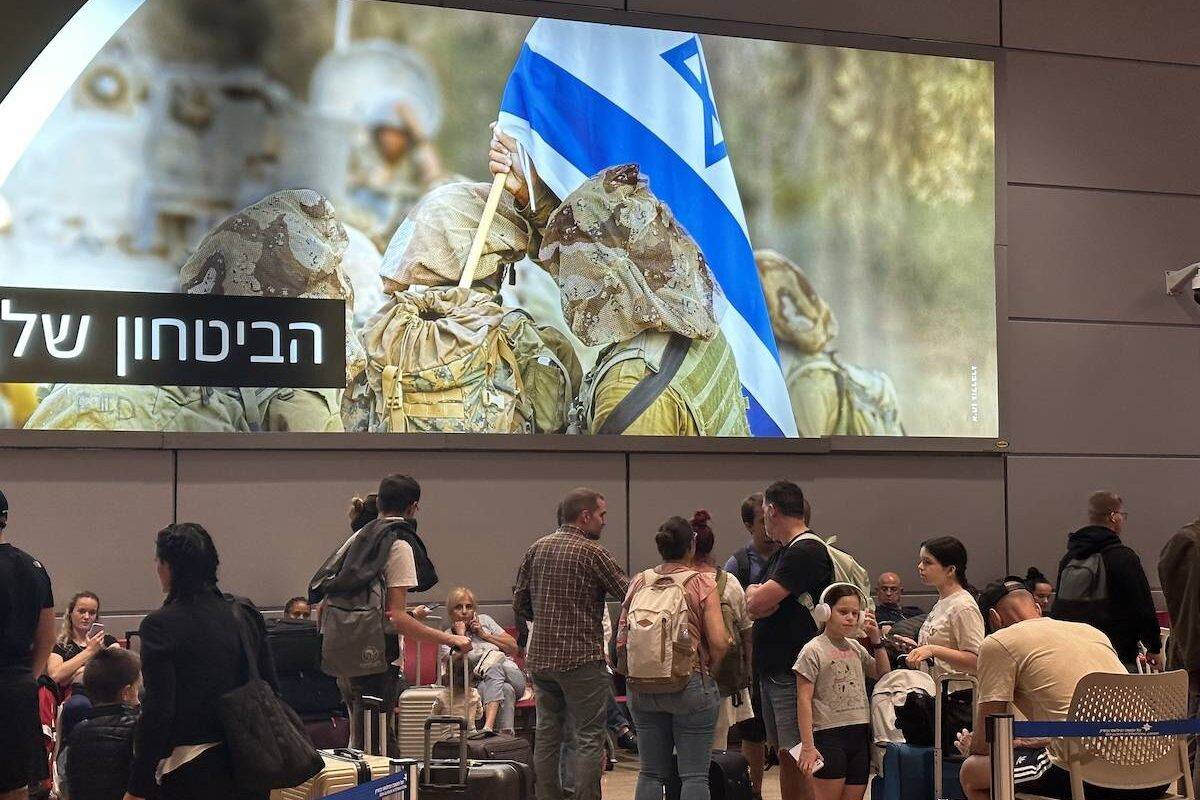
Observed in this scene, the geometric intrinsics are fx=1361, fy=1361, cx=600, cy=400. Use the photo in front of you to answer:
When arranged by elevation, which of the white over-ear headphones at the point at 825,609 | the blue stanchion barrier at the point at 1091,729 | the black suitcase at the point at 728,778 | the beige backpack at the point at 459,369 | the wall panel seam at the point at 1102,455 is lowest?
the black suitcase at the point at 728,778

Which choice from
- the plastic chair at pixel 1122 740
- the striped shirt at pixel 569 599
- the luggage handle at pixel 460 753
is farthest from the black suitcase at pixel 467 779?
the plastic chair at pixel 1122 740

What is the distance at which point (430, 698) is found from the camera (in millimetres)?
6496

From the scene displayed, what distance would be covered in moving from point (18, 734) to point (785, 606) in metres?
2.87

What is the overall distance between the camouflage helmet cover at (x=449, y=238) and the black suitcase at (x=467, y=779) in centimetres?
386

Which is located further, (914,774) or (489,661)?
→ (489,661)

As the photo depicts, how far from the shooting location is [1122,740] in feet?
14.3

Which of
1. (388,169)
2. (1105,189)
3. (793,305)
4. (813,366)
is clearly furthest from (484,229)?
(1105,189)

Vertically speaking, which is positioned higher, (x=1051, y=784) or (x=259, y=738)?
(x=259, y=738)

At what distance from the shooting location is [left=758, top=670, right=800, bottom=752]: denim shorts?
538 cm

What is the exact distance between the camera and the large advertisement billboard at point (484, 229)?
25.8 ft

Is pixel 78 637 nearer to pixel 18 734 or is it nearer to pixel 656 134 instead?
pixel 18 734

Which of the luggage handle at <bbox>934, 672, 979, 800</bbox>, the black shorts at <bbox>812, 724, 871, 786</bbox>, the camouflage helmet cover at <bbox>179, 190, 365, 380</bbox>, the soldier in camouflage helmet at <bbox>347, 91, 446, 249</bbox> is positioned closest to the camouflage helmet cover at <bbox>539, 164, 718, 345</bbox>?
the soldier in camouflage helmet at <bbox>347, 91, 446, 249</bbox>

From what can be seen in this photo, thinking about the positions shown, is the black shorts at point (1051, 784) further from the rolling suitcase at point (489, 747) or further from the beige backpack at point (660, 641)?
the rolling suitcase at point (489, 747)

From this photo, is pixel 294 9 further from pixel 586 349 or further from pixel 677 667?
pixel 677 667
